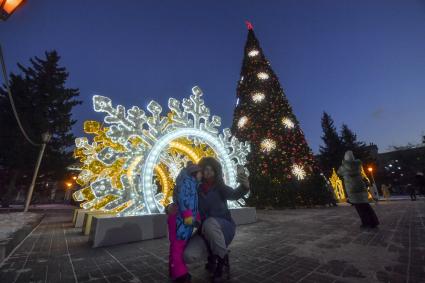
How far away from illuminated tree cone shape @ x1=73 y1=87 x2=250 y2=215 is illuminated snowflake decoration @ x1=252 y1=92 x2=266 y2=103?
7064mm

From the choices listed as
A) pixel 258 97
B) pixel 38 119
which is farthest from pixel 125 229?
pixel 38 119

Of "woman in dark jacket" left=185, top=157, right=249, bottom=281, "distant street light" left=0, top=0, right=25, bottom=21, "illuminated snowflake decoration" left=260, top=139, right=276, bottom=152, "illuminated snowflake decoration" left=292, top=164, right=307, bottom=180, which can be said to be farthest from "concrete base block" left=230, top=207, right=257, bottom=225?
"distant street light" left=0, top=0, right=25, bottom=21

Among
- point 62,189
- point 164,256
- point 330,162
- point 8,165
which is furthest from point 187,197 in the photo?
point 62,189

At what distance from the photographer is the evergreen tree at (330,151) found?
30.2m

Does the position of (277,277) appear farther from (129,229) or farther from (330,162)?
(330,162)

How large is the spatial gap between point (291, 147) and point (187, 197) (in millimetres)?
11307

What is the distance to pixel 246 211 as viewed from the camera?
23.1 feet

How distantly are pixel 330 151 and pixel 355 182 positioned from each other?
30.0m

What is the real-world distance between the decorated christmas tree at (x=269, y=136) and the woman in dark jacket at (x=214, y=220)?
984 cm

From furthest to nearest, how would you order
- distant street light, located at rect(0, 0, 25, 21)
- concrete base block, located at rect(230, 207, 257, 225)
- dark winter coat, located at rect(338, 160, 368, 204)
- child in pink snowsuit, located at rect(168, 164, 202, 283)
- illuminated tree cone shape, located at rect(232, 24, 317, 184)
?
illuminated tree cone shape, located at rect(232, 24, 317, 184), concrete base block, located at rect(230, 207, 257, 225), dark winter coat, located at rect(338, 160, 368, 204), distant street light, located at rect(0, 0, 25, 21), child in pink snowsuit, located at rect(168, 164, 202, 283)

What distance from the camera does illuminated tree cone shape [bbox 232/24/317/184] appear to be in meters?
12.1

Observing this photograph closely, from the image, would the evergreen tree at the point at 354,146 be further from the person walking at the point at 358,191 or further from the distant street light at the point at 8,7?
the distant street light at the point at 8,7

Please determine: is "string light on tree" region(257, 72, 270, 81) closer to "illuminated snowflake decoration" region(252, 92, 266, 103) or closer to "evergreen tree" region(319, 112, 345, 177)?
"illuminated snowflake decoration" region(252, 92, 266, 103)

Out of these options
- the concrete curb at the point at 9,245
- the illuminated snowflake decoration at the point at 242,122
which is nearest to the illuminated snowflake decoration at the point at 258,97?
the illuminated snowflake decoration at the point at 242,122
